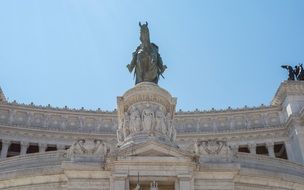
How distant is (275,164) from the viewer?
73.5ft

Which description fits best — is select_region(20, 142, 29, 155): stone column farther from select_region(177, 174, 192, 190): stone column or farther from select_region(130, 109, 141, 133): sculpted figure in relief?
select_region(177, 174, 192, 190): stone column

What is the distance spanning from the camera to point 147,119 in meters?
25.1

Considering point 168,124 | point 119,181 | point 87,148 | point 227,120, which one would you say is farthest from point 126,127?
point 227,120

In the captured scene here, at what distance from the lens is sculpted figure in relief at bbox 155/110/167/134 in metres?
25.1

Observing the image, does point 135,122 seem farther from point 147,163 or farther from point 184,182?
point 184,182

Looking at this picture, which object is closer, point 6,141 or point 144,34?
point 144,34

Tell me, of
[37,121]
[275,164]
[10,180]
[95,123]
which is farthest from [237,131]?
[10,180]

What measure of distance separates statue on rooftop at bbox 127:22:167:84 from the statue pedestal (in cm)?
133

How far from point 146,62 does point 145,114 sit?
4.48 meters

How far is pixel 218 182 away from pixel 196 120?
44.8 meters

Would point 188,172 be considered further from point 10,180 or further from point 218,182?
point 10,180

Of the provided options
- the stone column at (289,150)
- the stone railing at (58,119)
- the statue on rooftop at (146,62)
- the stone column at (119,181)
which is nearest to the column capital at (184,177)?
the stone column at (119,181)

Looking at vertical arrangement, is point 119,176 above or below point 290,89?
below

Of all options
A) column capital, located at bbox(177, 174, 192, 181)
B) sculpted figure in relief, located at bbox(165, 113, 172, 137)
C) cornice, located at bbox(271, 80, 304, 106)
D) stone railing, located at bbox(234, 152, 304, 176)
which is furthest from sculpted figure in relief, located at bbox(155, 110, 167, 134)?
cornice, located at bbox(271, 80, 304, 106)
